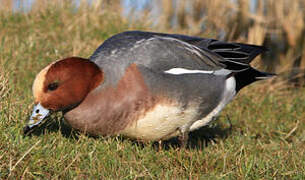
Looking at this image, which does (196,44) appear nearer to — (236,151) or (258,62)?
(236,151)

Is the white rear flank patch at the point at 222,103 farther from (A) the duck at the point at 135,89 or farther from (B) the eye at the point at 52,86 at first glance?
(B) the eye at the point at 52,86

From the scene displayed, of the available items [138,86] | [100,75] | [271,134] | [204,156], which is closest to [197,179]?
[204,156]

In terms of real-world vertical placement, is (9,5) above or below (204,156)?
above

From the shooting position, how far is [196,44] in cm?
349

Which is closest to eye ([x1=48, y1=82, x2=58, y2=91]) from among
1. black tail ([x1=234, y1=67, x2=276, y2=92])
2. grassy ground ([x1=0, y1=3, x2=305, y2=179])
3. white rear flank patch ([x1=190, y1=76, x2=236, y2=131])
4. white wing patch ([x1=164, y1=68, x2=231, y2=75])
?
grassy ground ([x1=0, y1=3, x2=305, y2=179])

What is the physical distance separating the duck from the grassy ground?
14cm

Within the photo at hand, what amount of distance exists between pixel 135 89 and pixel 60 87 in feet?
1.50

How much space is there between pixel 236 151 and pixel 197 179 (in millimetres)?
725

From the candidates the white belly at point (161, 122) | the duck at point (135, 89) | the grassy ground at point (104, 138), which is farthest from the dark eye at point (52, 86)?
the white belly at point (161, 122)

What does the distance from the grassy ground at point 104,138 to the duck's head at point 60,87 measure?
17 cm

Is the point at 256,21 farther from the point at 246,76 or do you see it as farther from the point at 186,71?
the point at 186,71

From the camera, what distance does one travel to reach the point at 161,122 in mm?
2965

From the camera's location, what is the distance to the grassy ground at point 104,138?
8.19ft

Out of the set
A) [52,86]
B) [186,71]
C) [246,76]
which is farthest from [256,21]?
[52,86]
